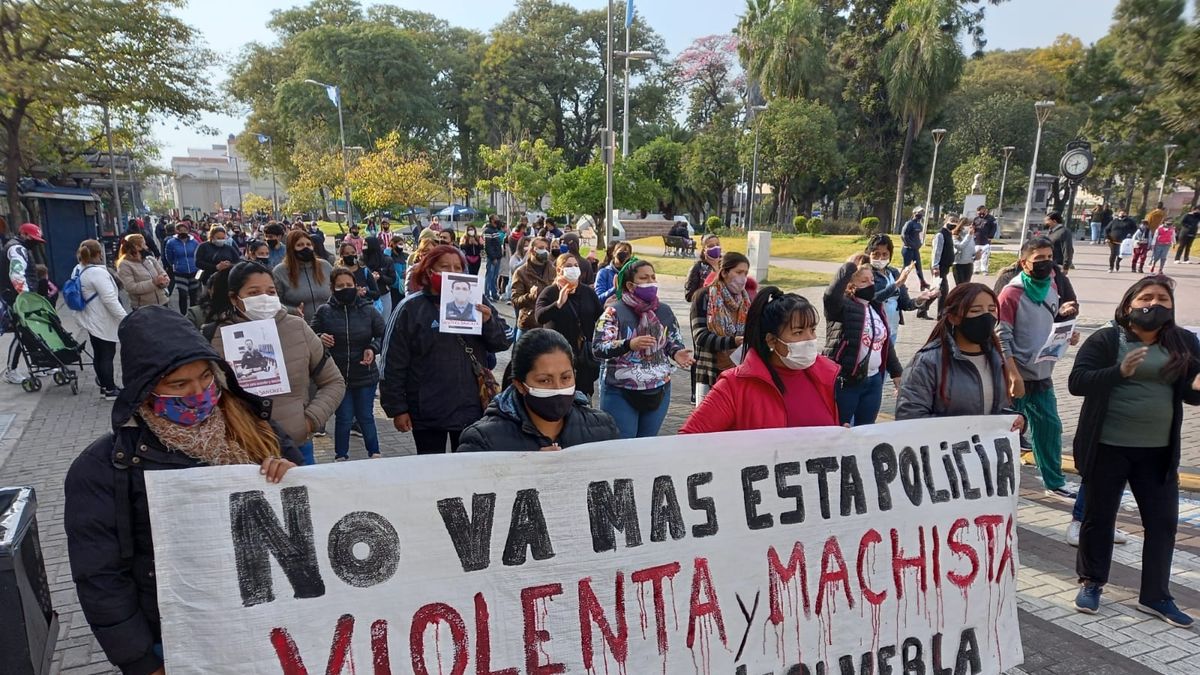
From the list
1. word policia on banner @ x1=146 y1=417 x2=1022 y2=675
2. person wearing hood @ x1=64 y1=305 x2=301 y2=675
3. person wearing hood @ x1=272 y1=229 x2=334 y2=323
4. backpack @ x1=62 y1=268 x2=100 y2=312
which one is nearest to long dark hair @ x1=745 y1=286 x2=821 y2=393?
word policia on banner @ x1=146 y1=417 x2=1022 y2=675

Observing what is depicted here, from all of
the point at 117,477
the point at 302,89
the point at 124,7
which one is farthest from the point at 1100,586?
the point at 302,89

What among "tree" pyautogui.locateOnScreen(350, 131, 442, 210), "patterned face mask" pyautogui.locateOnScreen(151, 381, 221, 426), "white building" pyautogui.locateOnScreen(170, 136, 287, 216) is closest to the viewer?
"patterned face mask" pyautogui.locateOnScreen(151, 381, 221, 426)

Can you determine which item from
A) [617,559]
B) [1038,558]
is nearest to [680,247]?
[1038,558]

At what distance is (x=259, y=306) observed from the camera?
12.4 ft

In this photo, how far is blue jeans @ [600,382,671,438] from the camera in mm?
4562

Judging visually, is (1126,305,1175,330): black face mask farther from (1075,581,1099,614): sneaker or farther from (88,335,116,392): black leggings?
(88,335,116,392): black leggings

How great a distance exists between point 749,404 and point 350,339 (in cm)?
326

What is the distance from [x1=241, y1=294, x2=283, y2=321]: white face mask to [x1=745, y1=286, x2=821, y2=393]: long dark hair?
8.09 ft

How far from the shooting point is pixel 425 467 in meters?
2.41

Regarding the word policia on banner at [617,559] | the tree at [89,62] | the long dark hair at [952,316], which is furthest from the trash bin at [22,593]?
the tree at [89,62]

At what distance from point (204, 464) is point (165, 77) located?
843 inches

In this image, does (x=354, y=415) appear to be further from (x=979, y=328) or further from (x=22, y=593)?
(x=979, y=328)

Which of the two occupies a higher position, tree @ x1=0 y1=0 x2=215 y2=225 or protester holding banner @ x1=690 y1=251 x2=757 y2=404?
tree @ x1=0 y1=0 x2=215 y2=225

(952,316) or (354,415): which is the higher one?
(952,316)
